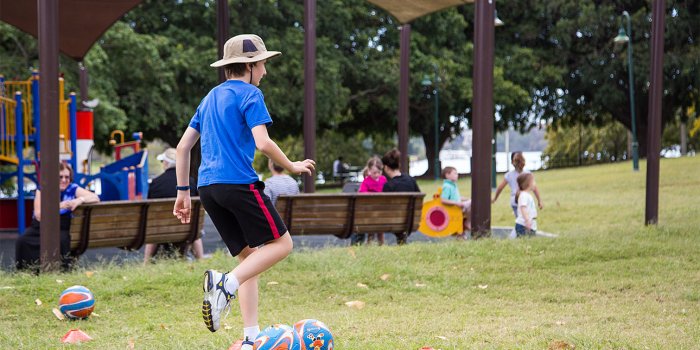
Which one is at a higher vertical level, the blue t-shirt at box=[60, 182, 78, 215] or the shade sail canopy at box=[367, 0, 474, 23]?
the shade sail canopy at box=[367, 0, 474, 23]

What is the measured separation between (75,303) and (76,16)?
861cm

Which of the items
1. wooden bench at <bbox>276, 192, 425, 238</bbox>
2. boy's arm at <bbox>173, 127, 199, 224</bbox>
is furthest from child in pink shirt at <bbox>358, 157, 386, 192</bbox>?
boy's arm at <bbox>173, 127, 199, 224</bbox>

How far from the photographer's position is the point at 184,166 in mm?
5672

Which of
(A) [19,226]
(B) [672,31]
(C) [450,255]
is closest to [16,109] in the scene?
(A) [19,226]

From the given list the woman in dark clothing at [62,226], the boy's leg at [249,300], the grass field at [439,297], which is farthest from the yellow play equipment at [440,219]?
the boy's leg at [249,300]

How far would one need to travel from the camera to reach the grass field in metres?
6.38

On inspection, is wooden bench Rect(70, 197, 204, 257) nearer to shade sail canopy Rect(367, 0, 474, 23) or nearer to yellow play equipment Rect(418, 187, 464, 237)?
yellow play equipment Rect(418, 187, 464, 237)

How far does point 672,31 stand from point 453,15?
30.0 feet

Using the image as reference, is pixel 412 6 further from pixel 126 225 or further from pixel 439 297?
pixel 439 297

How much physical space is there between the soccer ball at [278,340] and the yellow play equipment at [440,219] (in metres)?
9.05

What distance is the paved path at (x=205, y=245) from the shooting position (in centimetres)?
1260

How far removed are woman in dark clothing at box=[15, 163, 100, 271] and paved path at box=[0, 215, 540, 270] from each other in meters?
0.82

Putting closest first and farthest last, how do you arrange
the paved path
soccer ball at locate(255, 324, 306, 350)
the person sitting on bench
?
soccer ball at locate(255, 324, 306, 350) → the person sitting on bench → the paved path

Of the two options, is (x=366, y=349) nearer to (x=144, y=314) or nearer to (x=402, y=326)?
(x=402, y=326)
